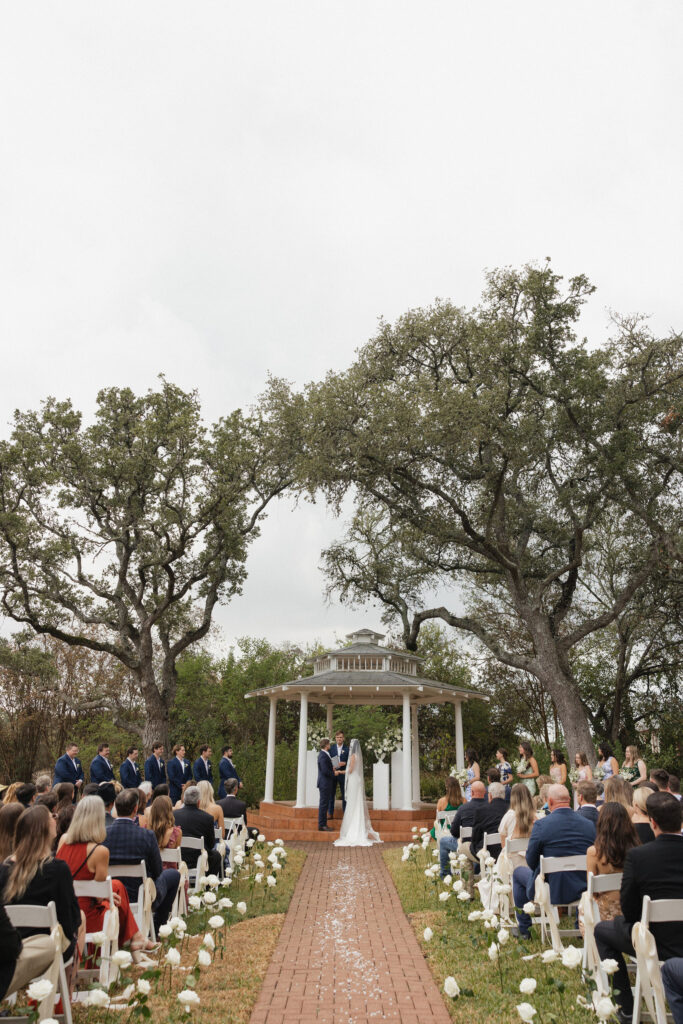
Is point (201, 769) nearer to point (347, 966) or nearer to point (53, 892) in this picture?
point (347, 966)

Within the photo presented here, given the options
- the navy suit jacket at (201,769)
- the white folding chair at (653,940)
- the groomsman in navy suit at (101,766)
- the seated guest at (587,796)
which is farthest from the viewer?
the navy suit jacket at (201,769)

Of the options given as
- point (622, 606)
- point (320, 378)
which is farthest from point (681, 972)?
point (320, 378)

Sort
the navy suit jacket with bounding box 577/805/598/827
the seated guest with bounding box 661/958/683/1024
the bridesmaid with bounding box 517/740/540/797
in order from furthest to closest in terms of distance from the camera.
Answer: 1. the bridesmaid with bounding box 517/740/540/797
2. the navy suit jacket with bounding box 577/805/598/827
3. the seated guest with bounding box 661/958/683/1024

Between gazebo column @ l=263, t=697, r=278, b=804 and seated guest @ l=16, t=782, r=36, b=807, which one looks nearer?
seated guest @ l=16, t=782, r=36, b=807

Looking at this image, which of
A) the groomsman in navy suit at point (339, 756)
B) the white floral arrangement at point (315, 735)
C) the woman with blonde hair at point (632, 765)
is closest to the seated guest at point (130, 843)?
the woman with blonde hair at point (632, 765)

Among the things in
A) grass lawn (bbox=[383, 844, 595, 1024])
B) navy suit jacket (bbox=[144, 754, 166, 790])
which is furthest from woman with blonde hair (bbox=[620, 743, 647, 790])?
navy suit jacket (bbox=[144, 754, 166, 790])

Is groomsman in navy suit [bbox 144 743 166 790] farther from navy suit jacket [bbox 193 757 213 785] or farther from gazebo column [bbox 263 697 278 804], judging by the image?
gazebo column [bbox 263 697 278 804]

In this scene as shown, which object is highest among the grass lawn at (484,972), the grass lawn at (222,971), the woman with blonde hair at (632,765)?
the woman with blonde hair at (632,765)

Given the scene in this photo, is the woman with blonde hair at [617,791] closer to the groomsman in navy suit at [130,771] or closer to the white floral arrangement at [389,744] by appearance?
the groomsman in navy suit at [130,771]

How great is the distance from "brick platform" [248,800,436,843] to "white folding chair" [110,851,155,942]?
10.4 m

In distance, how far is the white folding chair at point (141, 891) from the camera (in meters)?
6.09

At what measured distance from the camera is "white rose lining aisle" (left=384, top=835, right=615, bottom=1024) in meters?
4.36

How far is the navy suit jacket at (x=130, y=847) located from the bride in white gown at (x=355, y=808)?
9.50 metres

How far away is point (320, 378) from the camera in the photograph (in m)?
22.2
